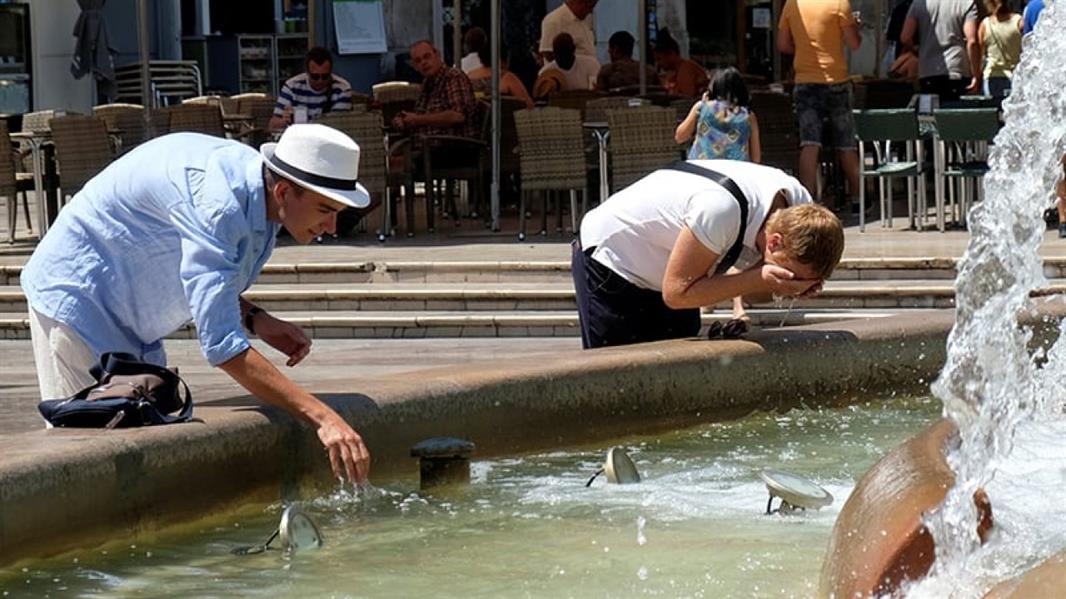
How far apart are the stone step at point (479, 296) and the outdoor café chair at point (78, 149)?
1987 mm

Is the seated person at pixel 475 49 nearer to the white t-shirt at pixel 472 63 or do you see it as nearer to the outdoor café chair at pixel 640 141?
the white t-shirt at pixel 472 63

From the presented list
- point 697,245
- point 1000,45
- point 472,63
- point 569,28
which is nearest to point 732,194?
point 697,245

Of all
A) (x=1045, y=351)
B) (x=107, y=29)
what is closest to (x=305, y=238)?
(x=1045, y=351)

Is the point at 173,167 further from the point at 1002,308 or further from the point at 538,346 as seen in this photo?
the point at 538,346

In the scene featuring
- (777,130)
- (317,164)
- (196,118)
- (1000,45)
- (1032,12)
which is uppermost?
(1032,12)

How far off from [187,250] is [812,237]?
1747 mm

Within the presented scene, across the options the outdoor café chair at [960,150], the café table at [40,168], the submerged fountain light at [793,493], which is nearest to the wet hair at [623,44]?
the outdoor café chair at [960,150]

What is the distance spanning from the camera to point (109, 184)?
5.12 m

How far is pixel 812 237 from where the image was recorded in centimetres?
Answer: 575

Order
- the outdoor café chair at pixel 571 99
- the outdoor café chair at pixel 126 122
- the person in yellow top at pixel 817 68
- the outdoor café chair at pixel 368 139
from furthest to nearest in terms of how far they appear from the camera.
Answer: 1. the outdoor café chair at pixel 126 122
2. the outdoor café chair at pixel 571 99
3. the person in yellow top at pixel 817 68
4. the outdoor café chair at pixel 368 139

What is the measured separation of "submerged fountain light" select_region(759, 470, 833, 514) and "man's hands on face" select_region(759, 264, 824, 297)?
543 millimetres

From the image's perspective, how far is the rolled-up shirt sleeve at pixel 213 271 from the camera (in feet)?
16.1

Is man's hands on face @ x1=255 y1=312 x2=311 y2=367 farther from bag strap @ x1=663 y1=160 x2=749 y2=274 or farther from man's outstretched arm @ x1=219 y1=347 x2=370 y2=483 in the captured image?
bag strap @ x1=663 y1=160 x2=749 y2=274

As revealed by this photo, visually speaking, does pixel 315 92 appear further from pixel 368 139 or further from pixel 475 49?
pixel 475 49
